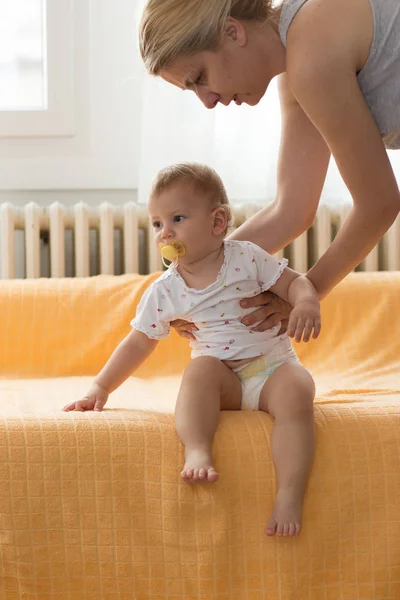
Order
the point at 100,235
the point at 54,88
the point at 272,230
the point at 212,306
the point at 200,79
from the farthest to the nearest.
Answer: the point at 54,88, the point at 100,235, the point at 272,230, the point at 212,306, the point at 200,79

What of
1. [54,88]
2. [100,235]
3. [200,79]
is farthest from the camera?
[54,88]

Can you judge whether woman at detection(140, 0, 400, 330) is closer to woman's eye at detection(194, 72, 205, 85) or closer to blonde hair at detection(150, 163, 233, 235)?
woman's eye at detection(194, 72, 205, 85)

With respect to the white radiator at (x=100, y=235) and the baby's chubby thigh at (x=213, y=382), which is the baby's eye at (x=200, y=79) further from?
the white radiator at (x=100, y=235)

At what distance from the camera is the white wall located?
2.55 meters

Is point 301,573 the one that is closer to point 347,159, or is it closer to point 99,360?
point 347,159

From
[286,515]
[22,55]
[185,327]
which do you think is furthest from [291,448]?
[22,55]

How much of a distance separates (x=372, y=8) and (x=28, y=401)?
975 millimetres

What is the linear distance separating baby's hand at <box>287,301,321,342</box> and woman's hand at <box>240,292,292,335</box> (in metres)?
0.12

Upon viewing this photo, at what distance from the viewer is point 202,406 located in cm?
126

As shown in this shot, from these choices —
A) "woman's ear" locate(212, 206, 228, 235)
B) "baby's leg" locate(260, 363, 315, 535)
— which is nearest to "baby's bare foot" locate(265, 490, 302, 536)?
"baby's leg" locate(260, 363, 315, 535)

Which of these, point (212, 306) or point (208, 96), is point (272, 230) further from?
point (208, 96)

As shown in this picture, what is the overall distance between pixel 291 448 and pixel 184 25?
24.3 inches

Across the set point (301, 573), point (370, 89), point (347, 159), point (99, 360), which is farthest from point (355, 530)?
point (99, 360)

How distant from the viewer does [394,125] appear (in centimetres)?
128
